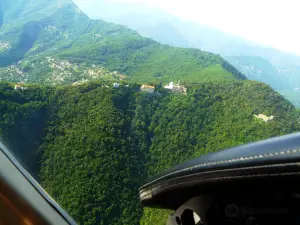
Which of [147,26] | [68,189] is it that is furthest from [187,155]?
[147,26]

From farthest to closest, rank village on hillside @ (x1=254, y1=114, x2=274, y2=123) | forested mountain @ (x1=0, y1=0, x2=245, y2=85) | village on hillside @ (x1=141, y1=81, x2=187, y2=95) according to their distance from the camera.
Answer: forested mountain @ (x1=0, y1=0, x2=245, y2=85) → village on hillside @ (x1=141, y1=81, x2=187, y2=95) → village on hillside @ (x1=254, y1=114, x2=274, y2=123)

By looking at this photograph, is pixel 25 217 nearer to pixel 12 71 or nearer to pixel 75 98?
pixel 75 98

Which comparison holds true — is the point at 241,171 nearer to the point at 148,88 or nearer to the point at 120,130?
the point at 120,130

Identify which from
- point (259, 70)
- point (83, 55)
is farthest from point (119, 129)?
point (259, 70)

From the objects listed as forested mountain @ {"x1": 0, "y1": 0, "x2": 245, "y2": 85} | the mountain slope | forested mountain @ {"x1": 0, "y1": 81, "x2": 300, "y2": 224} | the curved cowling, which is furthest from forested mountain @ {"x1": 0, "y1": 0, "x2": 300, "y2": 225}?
the mountain slope

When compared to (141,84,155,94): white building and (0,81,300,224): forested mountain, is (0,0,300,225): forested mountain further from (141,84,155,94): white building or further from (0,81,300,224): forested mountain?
(141,84,155,94): white building

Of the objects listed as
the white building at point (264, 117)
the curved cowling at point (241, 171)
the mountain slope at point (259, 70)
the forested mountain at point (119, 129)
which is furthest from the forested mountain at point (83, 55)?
the mountain slope at point (259, 70)

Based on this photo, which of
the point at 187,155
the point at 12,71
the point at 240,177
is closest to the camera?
the point at 240,177
